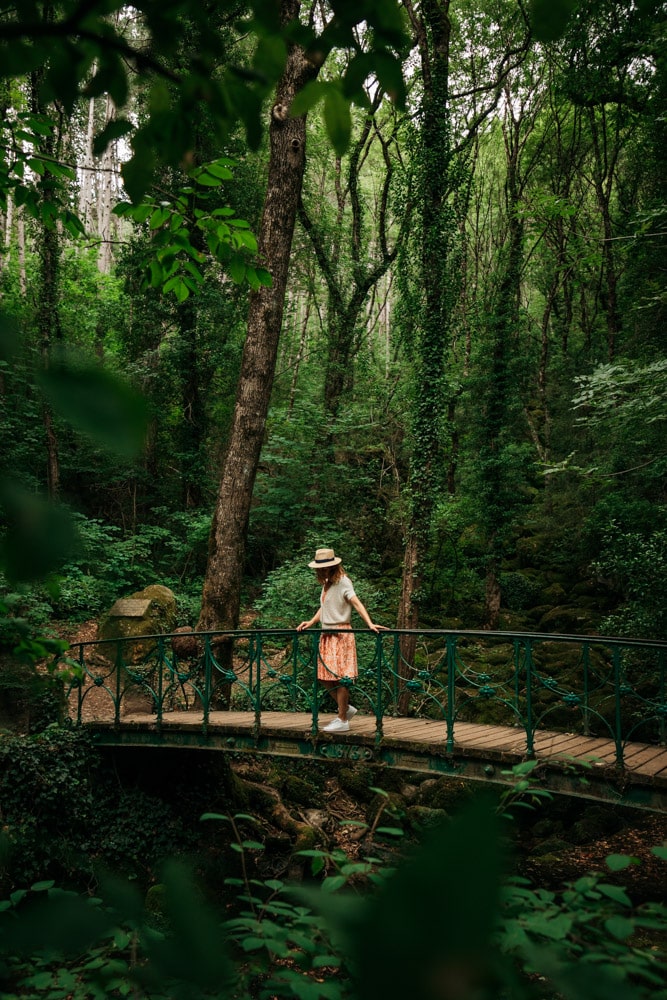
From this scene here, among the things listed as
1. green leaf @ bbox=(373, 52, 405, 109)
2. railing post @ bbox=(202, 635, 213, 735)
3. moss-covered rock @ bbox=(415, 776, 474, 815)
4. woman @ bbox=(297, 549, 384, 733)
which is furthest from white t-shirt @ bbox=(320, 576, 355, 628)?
green leaf @ bbox=(373, 52, 405, 109)

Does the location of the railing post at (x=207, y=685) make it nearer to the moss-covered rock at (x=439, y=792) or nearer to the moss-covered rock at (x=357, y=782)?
the moss-covered rock at (x=357, y=782)

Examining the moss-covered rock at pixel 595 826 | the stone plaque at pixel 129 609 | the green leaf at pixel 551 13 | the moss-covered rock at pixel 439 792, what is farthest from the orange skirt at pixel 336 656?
the stone plaque at pixel 129 609

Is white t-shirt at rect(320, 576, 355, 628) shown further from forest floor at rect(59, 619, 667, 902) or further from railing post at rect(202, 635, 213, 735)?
forest floor at rect(59, 619, 667, 902)

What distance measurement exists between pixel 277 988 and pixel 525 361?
44.2 feet

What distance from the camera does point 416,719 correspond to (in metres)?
6.15

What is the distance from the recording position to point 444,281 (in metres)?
10.4

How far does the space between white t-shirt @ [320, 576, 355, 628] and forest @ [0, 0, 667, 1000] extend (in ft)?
6.18

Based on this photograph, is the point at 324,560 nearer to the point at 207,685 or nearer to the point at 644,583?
the point at 207,685

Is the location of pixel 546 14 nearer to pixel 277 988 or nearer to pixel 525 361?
pixel 277 988

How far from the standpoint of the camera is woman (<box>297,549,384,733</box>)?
5.48m

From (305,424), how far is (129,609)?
6546 millimetres

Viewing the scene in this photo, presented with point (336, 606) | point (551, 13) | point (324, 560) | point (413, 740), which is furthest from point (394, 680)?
point (551, 13)

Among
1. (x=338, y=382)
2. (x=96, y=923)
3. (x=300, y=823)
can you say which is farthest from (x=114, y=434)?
(x=338, y=382)

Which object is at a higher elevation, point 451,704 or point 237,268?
point 237,268
